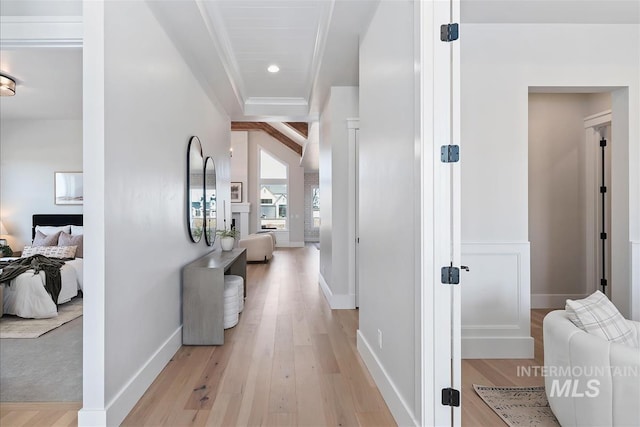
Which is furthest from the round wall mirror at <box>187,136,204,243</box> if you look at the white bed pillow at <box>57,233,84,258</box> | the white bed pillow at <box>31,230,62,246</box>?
the white bed pillow at <box>31,230,62,246</box>

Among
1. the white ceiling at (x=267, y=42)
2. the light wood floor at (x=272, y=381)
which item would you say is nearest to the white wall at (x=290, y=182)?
the white ceiling at (x=267, y=42)

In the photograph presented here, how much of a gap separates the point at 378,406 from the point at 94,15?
8.88 feet

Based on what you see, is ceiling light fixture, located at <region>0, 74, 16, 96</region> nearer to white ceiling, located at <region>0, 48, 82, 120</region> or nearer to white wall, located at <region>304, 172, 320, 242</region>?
white ceiling, located at <region>0, 48, 82, 120</region>

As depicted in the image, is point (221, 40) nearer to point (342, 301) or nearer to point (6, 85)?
point (6, 85)

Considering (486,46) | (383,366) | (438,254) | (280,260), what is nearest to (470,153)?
(486,46)

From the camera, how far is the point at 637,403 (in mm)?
1414

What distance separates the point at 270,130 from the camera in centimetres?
1112

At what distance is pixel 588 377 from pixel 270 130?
34.4 feet

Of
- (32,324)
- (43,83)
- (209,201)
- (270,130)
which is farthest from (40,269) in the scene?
(270,130)

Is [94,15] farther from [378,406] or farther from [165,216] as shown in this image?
[378,406]

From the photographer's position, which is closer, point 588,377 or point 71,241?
point 588,377

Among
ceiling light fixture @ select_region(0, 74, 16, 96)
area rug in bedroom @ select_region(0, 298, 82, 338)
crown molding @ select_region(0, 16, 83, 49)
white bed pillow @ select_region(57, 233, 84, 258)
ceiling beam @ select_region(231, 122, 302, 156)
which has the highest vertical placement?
ceiling beam @ select_region(231, 122, 302, 156)

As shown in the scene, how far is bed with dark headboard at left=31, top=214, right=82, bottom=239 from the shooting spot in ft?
20.3

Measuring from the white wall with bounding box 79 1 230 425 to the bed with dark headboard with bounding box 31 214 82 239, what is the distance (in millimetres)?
4248
